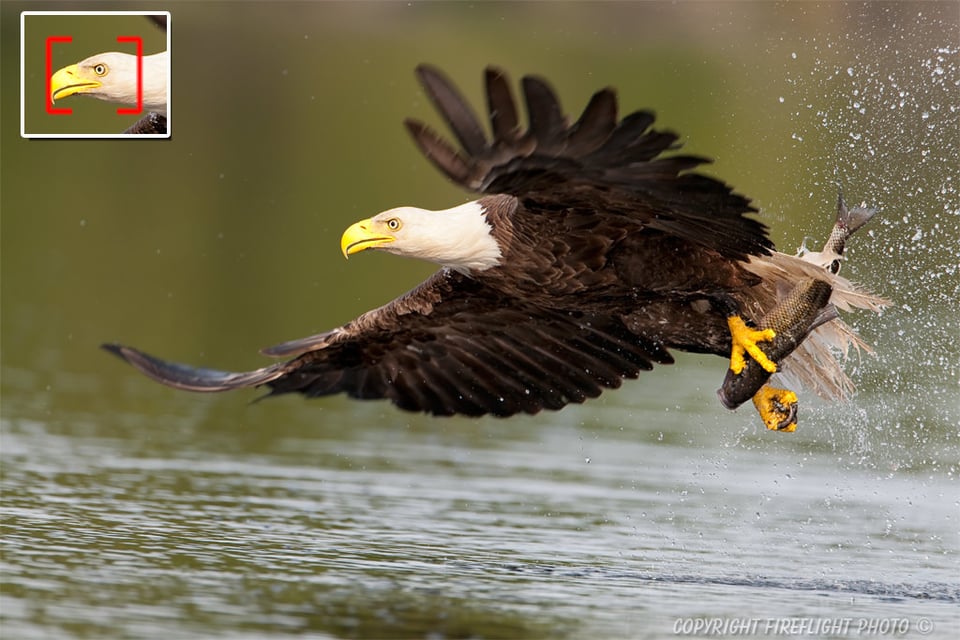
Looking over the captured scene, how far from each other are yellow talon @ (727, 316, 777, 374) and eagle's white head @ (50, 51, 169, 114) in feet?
9.89

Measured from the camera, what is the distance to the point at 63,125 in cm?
2189

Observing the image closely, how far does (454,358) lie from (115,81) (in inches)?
84.4

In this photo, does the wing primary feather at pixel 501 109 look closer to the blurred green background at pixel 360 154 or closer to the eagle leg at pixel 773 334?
the eagle leg at pixel 773 334

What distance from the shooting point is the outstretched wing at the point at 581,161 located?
590 cm

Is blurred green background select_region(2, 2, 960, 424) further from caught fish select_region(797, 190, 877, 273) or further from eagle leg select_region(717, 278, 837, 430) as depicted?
eagle leg select_region(717, 278, 837, 430)

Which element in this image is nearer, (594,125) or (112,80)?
(594,125)

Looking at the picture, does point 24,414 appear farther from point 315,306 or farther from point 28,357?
point 315,306

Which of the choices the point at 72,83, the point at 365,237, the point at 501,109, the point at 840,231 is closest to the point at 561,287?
the point at 365,237

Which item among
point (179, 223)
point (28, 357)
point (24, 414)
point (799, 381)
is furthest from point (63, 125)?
point (799, 381)

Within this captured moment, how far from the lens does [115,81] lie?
8.78 meters

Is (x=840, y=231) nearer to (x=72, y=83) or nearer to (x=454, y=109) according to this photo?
(x=454, y=109)

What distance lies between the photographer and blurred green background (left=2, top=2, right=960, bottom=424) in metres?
13.7

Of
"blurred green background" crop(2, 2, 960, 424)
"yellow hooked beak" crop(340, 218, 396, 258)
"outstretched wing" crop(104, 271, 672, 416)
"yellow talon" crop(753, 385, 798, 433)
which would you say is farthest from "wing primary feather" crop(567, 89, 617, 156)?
"blurred green background" crop(2, 2, 960, 424)

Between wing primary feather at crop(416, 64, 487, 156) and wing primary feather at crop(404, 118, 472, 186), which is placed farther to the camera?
wing primary feather at crop(404, 118, 472, 186)
